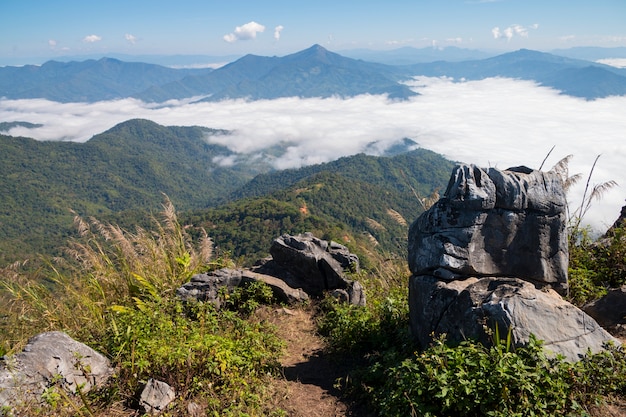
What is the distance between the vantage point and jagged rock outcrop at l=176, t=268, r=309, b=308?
677 cm

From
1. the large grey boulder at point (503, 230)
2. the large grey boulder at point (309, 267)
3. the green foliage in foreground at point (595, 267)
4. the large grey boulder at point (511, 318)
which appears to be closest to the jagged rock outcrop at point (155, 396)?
the large grey boulder at point (511, 318)

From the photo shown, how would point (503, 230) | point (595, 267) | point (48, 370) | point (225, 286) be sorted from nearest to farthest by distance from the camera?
point (48, 370), point (503, 230), point (595, 267), point (225, 286)

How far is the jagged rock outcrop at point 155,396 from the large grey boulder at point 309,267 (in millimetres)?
4102

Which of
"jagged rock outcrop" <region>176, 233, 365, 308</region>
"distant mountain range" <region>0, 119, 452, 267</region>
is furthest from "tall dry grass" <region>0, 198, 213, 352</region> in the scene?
"distant mountain range" <region>0, 119, 452, 267</region>

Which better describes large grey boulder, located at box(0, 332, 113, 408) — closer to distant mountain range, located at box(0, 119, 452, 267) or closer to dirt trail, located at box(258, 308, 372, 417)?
dirt trail, located at box(258, 308, 372, 417)

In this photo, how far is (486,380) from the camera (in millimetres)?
3482

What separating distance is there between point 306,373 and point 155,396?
215 centimetres

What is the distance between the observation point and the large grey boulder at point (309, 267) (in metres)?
8.05

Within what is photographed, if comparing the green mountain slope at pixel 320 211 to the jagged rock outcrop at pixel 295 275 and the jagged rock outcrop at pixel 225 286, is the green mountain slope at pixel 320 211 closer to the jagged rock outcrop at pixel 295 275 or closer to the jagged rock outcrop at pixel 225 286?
the jagged rock outcrop at pixel 295 275

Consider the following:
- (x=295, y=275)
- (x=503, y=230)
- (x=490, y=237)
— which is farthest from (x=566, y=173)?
(x=295, y=275)

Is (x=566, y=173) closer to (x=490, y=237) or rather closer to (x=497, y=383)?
(x=490, y=237)

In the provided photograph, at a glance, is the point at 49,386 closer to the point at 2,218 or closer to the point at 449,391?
the point at 449,391

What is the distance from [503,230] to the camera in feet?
17.1

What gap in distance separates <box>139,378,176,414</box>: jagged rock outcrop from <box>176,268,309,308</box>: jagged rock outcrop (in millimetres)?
2314
